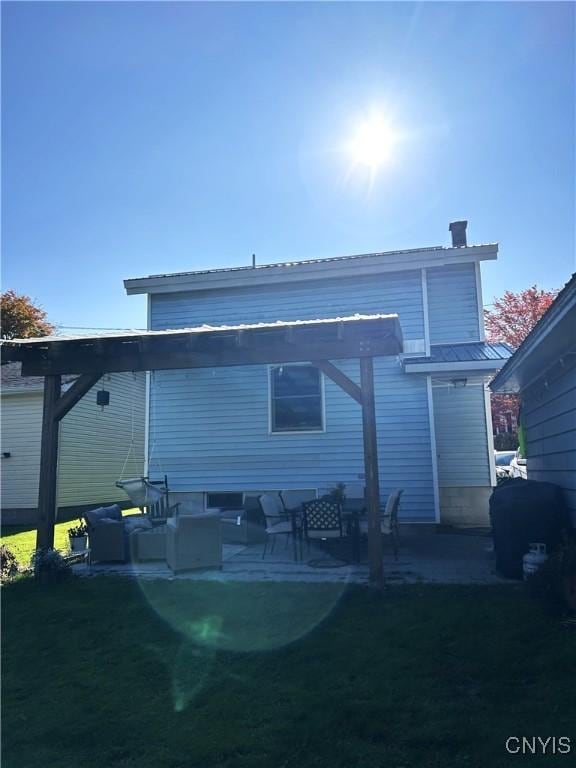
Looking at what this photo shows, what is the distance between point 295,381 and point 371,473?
166 inches

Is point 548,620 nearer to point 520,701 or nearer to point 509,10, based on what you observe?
point 520,701

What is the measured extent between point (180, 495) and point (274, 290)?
422 cm

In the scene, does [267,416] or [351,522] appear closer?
[351,522]

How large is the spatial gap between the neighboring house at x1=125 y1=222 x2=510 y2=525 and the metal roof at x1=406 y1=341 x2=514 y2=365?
→ 0.07m

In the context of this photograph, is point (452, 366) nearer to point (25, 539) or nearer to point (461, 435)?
point (461, 435)

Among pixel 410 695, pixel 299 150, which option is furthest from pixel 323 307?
pixel 410 695

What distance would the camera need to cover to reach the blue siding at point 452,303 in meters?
8.95

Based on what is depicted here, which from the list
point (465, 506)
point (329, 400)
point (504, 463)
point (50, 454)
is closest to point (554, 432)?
point (465, 506)

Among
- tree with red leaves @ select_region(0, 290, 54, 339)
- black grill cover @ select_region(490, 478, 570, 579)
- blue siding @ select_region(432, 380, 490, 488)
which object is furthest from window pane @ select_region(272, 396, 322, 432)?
tree with red leaves @ select_region(0, 290, 54, 339)

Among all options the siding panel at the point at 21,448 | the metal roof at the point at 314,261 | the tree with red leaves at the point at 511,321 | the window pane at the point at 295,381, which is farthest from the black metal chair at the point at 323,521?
the tree with red leaves at the point at 511,321

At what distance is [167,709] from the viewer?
9.57 ft

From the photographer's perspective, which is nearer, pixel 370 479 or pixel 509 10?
pixel 370 479

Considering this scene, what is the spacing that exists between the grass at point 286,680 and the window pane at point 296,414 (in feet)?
14.2

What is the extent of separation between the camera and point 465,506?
924cm
